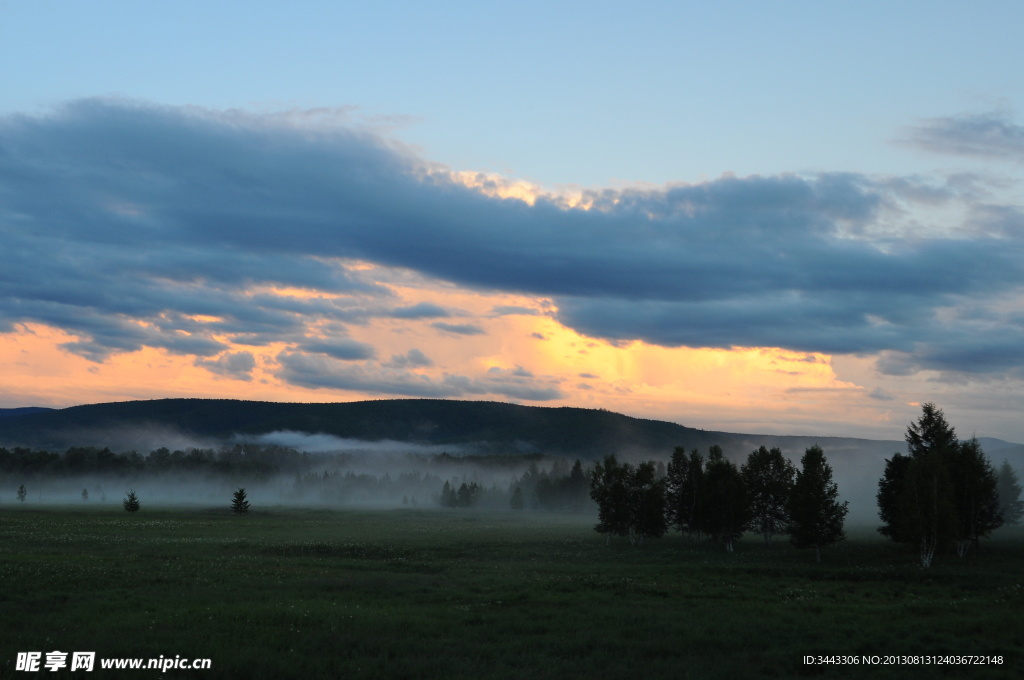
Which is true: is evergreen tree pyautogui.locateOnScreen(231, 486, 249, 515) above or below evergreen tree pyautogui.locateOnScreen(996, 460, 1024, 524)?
below

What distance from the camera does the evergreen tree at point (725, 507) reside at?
2790 inches

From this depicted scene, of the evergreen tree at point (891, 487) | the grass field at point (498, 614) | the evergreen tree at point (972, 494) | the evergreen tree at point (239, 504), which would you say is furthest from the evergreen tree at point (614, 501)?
the evergreen tree at point (239, 504)

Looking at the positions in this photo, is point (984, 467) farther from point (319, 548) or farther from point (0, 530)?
point (0, 530)

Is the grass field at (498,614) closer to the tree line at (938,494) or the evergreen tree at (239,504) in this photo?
the tree line at (938,494)

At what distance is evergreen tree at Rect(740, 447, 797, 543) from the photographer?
75250 millimetres

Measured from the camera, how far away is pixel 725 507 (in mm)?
71625

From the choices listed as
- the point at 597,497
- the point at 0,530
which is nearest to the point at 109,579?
the point at 0,530

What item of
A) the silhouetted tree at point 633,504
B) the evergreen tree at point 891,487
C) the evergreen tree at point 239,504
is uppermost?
the evergreen tree at point 891,487

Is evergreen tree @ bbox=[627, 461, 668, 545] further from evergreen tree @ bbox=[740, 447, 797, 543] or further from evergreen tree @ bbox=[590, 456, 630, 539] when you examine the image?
evergreen tree @ bbox=[740, 447, 797, 543]

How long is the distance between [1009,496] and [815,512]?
70141 mm

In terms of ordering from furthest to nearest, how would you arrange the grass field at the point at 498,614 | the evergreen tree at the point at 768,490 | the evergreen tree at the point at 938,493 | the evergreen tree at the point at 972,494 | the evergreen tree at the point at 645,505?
the evergreen tree at the point at 645,505, the evergreen tree at the point at 768,490, the evergreen tree at the point at 972,494, the evergreen tree at the point at 938,493, the grass field at the point at 498,614

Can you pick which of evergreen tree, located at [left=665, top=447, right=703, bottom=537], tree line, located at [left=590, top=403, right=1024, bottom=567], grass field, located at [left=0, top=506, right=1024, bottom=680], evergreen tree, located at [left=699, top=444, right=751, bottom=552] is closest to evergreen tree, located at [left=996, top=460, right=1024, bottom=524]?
tree line, located at [left=590, top=403, right=1024, bottom=567]

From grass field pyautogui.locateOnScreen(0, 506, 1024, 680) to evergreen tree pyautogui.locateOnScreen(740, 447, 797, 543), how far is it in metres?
22.3

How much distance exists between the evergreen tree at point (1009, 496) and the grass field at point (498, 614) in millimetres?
63214
